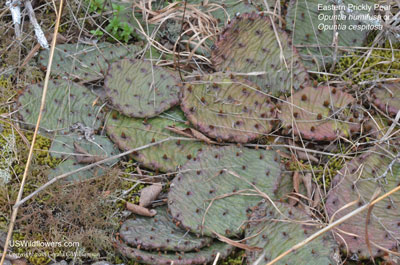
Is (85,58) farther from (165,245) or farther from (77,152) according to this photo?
(165,245)

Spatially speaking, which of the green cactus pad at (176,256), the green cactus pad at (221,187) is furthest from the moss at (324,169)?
the green cactus pad at (176,256)

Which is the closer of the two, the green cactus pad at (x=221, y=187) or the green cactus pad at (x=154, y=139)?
the green cactus pad at (x=221, y=187)

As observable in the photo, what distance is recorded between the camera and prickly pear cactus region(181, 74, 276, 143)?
2357mm

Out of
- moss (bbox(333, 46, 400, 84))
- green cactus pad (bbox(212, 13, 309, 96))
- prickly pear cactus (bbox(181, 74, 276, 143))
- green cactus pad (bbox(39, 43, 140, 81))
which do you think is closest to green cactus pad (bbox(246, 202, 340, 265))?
prickly pear cactus (bbox(181, 74, 276, 143))

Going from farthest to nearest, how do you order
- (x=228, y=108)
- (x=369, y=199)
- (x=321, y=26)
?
(x=321, y=26) < (x=228, y=108) < (x=369, y=199)

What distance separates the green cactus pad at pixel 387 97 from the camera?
8.02 ft

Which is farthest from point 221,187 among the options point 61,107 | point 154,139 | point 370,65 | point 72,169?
point 370,65

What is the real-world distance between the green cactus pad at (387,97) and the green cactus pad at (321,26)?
1.00 feet

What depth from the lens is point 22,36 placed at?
108 inches

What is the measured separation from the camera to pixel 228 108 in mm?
2428

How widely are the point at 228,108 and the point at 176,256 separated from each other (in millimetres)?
782

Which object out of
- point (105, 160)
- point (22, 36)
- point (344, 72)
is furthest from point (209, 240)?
point (22, 36)

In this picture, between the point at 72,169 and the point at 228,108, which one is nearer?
the point at 72,169

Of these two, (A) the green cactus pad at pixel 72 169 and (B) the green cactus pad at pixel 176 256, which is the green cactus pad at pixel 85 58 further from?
(B) the green cactus pad at pixel 176 256
